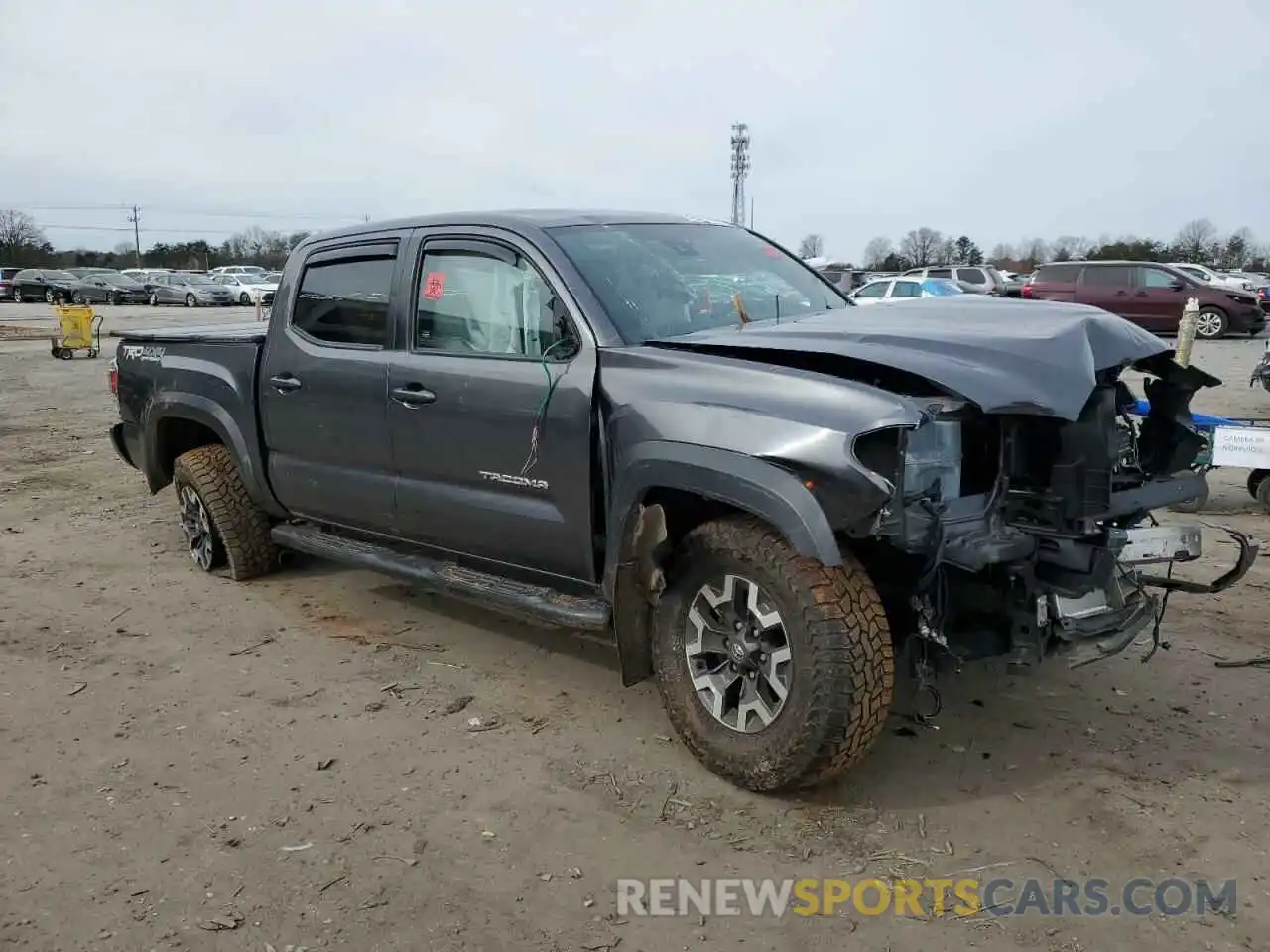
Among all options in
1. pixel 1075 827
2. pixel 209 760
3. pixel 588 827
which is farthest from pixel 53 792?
pixel 1075 827

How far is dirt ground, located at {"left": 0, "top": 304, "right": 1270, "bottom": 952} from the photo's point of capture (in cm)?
286

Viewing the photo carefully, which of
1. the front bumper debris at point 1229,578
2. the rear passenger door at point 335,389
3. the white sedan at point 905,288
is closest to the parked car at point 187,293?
the white sedan at point 905,288

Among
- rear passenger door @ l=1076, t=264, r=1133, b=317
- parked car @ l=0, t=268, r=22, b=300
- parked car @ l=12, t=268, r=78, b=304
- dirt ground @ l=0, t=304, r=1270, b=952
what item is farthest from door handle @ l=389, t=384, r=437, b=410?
parked car @ l=0, t=268, r=22, b=300

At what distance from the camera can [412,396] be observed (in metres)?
4.40

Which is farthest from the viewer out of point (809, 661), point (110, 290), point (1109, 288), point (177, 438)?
point (110, 290)

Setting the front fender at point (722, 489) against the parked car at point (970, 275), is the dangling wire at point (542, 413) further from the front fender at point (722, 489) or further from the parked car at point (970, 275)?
the parked car at point (970, 275)

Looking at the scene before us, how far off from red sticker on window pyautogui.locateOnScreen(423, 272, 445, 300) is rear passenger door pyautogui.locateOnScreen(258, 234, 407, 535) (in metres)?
0.23

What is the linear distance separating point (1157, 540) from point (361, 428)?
3.29m

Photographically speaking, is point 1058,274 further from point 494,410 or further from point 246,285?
point 246,285

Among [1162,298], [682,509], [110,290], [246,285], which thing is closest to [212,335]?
[682,509]

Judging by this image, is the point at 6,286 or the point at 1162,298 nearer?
the point at 1162,298

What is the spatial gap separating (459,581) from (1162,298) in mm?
22000

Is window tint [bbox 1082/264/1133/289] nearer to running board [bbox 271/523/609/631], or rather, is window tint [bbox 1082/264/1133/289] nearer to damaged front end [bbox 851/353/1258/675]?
damaged front end [bbox 851/353/1258/675]

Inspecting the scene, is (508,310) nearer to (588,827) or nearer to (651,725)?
(651,725)
